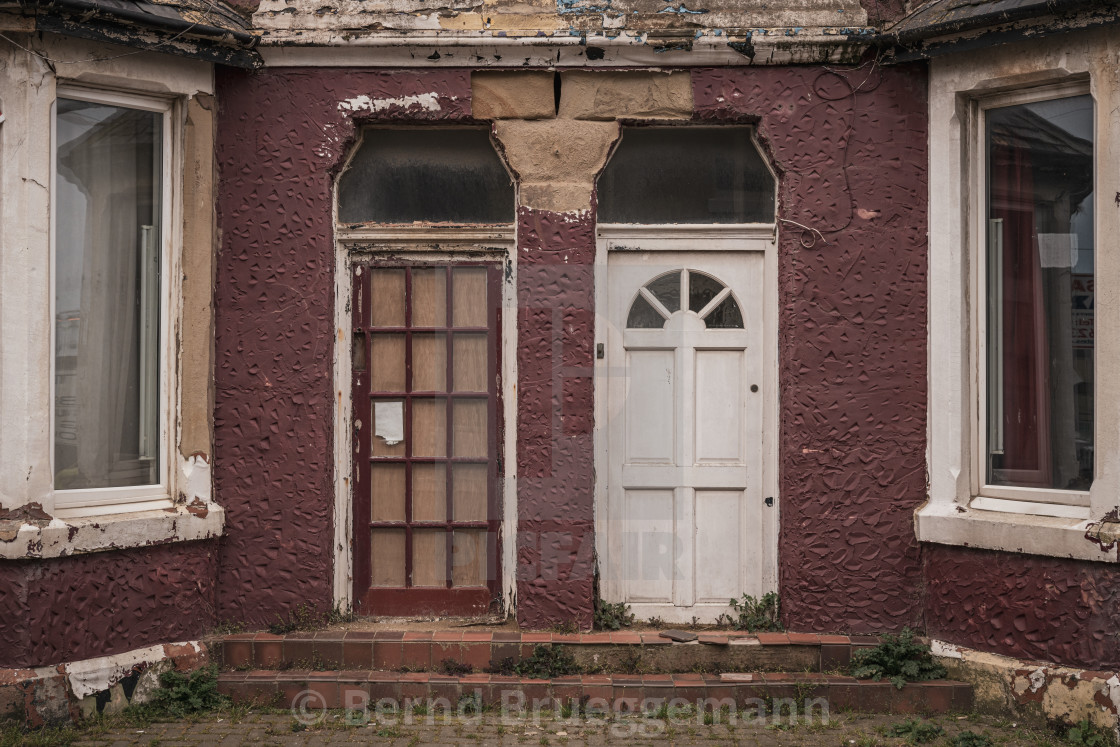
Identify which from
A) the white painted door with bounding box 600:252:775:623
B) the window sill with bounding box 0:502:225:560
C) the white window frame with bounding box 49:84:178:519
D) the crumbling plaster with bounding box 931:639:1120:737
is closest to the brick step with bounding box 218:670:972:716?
the crumbling plaster with bounding box 931:639:1120:737

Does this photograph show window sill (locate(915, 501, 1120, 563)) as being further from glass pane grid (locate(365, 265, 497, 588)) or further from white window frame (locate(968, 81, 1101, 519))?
glass pane grid (locate(365, 265, 497, 588))

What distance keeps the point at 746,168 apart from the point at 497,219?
1449mm

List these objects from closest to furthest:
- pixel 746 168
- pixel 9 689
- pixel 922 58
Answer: pixel 9 689 < pixel 922 58 < pixel 746 168

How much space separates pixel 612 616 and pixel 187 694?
2.28 m

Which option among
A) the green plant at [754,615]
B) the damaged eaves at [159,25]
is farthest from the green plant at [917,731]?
the damaged eaves at [159,25]

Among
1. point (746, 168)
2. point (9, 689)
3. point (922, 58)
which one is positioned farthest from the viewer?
point (746, 168)

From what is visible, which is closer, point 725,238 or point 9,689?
point 9,689

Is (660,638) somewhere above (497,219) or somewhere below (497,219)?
below

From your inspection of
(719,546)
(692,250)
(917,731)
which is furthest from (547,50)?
(917,731)

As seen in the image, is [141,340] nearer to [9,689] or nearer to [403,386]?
[403,386]

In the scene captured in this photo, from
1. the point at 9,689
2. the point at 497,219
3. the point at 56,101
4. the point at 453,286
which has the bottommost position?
the point at 9,689

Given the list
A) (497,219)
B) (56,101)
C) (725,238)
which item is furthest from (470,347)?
(56,101)

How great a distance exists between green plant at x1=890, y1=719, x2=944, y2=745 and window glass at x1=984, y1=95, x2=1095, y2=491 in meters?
1.34

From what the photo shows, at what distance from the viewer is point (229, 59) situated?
207 inches
